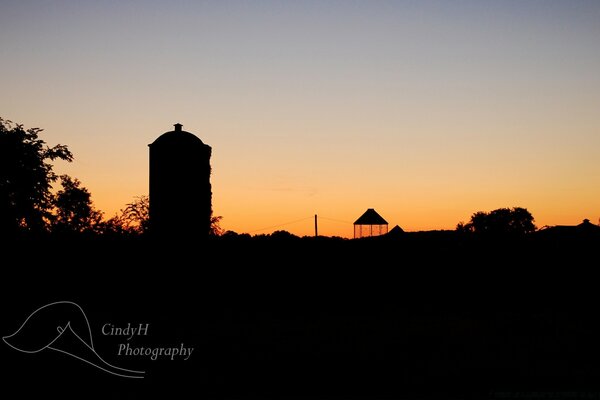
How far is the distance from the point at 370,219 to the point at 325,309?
1033 inches

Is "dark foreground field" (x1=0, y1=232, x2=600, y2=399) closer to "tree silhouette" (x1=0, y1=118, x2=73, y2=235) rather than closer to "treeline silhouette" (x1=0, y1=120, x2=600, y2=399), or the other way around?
"treeline silhouette" (x1=0, y1=120, x2=600, y2=399)

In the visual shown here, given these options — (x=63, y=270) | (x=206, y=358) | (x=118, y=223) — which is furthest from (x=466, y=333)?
(x=118, y=223)

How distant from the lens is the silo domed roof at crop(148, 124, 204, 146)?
24.8 m

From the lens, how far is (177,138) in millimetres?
24891

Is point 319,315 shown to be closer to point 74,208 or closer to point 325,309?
point 325,309

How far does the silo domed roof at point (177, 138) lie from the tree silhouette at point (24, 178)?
62.3 ft

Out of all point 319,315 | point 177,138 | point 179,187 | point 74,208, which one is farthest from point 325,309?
point 74,208

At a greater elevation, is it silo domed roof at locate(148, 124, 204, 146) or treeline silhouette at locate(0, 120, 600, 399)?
silo domed roof at locate(148, 124, 204, 146)

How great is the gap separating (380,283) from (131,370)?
11.6 meters

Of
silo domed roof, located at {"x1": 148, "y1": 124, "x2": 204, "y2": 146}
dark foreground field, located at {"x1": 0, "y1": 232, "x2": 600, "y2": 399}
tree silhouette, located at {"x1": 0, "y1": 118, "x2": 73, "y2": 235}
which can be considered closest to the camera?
dark foreground field, located at {"x1": 0, "y1": 232, "x2": 600, "y2": 399}

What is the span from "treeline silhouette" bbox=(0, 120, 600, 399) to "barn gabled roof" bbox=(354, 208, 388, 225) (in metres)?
21.9

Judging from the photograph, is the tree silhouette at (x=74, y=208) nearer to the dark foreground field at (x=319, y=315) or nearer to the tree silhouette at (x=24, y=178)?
the tree silhouette at (x=24, y=178)

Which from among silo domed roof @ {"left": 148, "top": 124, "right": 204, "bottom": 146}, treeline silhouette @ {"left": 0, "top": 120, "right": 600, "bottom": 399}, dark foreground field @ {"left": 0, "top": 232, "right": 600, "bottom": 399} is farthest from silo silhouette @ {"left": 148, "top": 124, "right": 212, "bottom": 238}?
dark foreground field @ {"left": 0, "top": 232, "right": 600, "bottom": 399}

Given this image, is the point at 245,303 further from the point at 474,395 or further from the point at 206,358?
the point at 474,395
